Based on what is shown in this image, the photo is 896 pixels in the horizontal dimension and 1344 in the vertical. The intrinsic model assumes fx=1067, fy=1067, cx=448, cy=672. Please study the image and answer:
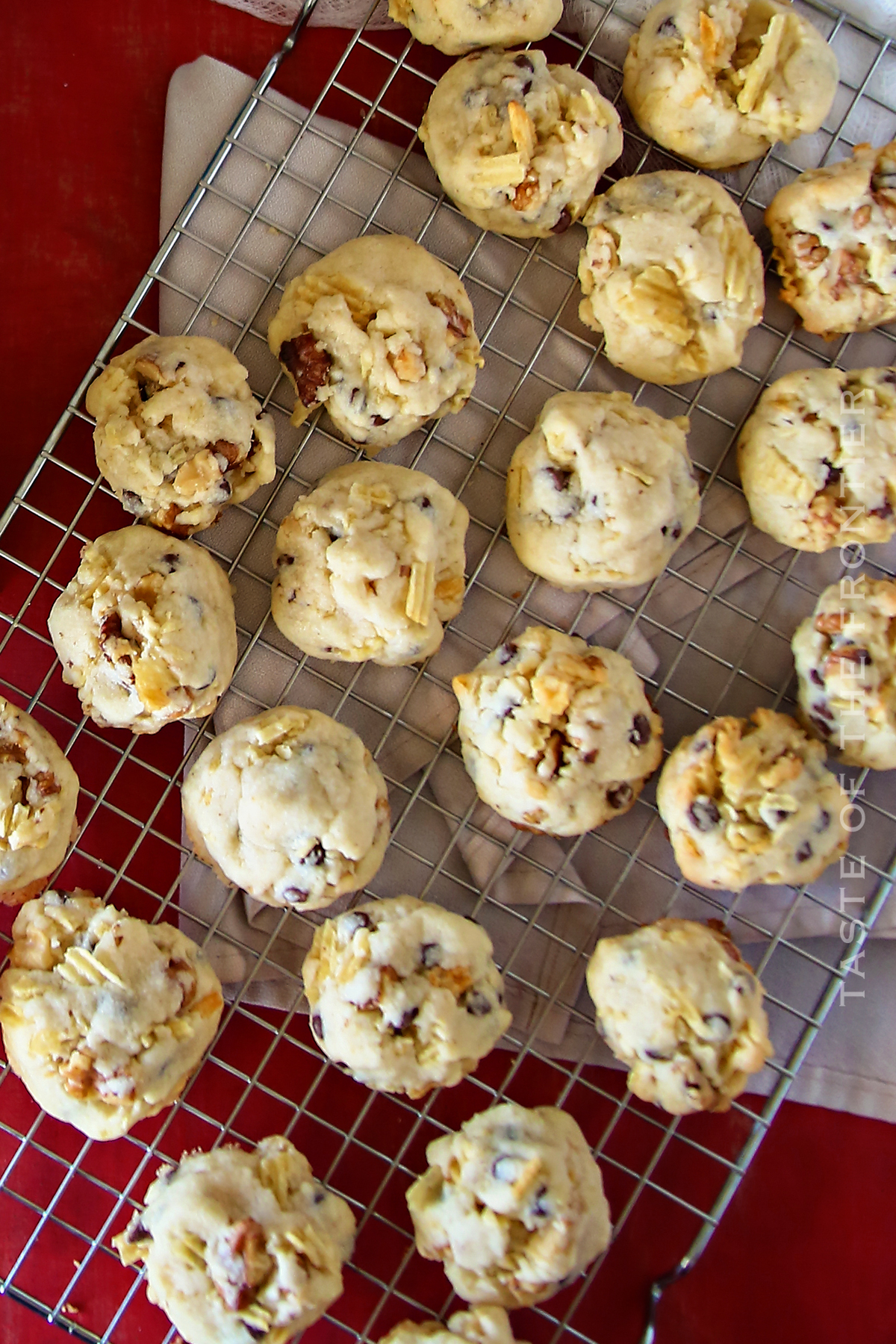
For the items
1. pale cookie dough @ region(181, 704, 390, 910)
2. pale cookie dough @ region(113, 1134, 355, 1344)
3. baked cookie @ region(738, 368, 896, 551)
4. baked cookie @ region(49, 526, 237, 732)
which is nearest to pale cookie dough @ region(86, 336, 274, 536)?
baked cookie @ region(49, 526, 237, 732)

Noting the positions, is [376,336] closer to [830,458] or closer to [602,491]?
[602,491]

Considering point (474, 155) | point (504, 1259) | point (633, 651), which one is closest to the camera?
point (504, 1259)

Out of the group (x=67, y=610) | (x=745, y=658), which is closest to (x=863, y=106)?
(x=745, y=658)

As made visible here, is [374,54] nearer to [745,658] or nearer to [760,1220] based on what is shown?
[745,658]

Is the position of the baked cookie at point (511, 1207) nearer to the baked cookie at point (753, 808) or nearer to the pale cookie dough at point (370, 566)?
the baked cookie at point (753, 808)

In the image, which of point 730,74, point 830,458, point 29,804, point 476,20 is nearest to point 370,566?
point 29,804

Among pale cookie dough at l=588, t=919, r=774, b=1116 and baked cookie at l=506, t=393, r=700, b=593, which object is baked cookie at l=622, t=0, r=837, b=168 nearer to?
baked cookie at l=506, t=393, r=700, b=593
